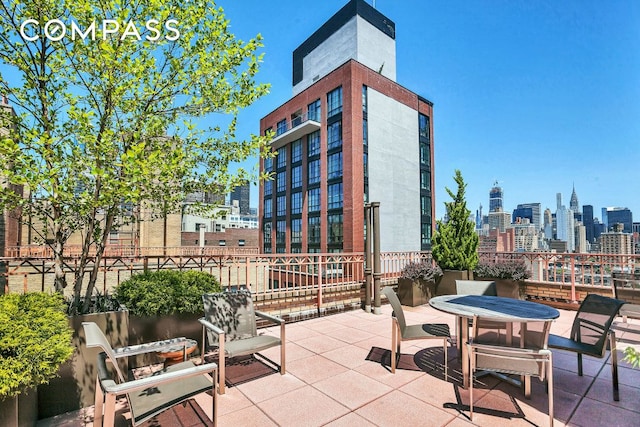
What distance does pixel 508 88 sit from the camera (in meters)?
17.5

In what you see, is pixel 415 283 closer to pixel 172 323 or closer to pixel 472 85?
pixel 172 323

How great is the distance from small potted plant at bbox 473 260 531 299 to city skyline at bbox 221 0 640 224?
179 centimetres

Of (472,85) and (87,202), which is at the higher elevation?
(472,85)

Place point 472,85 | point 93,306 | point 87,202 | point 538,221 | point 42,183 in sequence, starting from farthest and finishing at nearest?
point 538,221 < point 472,85 < point 93,306 < point 87,202 < point 42,183

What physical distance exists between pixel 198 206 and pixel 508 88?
19.5 meters

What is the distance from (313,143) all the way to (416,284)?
23032 mm

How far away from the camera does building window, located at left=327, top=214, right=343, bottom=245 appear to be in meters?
25.5

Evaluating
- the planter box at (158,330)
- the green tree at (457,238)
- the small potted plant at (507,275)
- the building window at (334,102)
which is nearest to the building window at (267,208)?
the building window at (334,102)

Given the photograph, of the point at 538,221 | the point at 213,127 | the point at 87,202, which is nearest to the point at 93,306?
the point at 87,202

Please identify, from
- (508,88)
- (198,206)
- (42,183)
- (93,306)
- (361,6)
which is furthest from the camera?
(361,6)

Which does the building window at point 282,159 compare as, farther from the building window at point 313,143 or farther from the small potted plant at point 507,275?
the small potted plant at point 507,275

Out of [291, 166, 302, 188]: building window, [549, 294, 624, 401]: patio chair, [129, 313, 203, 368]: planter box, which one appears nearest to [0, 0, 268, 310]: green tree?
[129, 313, 203, 368]: planter box

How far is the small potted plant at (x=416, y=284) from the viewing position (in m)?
8.05

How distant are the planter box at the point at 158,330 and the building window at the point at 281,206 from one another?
91.8 feet
